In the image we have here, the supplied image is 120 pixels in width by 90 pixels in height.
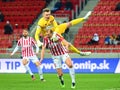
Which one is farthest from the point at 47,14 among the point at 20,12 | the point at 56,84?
the point at 20,12

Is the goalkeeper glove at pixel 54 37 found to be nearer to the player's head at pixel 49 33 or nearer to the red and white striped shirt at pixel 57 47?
the player's head at pixel 49 33

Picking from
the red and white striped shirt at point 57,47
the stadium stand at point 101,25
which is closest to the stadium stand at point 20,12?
the stadium stand at point 101,25

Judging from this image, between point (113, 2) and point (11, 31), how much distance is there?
7.27 meters

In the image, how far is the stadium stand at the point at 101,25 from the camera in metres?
32.4

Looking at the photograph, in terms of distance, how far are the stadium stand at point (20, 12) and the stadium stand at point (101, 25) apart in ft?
12.7

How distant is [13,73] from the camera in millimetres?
28297

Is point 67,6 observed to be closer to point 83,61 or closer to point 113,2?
point 113,2

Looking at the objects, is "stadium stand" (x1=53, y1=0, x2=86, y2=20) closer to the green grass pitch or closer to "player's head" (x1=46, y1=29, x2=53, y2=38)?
the green grass pitch

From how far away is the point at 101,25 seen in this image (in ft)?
111

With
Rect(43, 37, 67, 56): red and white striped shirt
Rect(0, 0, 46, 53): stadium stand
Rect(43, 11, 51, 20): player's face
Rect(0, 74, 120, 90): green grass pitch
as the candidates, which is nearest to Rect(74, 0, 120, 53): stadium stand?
Rect(0, 0, 46, 53): stadium stand

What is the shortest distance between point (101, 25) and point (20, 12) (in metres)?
6.26

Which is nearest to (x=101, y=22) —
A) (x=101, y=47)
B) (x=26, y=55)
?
(x=101, y=47)

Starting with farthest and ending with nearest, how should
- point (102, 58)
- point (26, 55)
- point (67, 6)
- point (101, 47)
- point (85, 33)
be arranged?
point (67, 6)
point (85, 33)
point (101, 47)
point (102, 58)
point (26, 55)

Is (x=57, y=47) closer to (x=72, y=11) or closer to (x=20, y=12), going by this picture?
(x=72, y=11)
